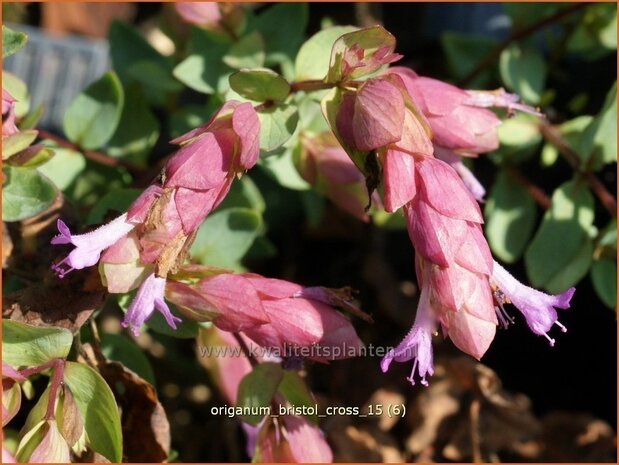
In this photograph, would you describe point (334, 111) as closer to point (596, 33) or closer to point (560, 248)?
point (560, 248)

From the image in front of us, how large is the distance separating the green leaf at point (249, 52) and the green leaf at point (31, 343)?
50 cm

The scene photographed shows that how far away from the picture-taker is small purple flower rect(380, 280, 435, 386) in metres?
0.83

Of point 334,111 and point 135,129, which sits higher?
point 334,111

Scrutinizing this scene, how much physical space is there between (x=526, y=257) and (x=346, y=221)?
56 centimetres

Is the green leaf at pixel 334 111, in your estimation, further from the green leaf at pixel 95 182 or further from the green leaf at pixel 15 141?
the green leaf at pixel 95 182

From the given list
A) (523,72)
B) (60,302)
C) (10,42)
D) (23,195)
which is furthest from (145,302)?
(523,72)

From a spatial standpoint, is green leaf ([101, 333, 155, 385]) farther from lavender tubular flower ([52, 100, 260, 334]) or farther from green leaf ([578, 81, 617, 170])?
green leaf ([578, 81, 617, 170])

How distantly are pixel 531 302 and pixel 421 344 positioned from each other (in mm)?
134

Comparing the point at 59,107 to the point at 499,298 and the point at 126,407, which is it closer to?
the point at 126,407

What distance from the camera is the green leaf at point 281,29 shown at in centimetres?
130

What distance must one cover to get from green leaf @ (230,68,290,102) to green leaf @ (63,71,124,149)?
1.17 ft

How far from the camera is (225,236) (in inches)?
46.8

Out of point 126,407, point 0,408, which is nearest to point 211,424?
point 126,407

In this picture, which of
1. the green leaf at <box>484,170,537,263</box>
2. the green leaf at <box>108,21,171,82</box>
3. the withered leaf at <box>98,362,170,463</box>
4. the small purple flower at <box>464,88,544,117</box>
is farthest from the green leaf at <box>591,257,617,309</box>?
the green leaf at <box>108,21,171,82</box>
